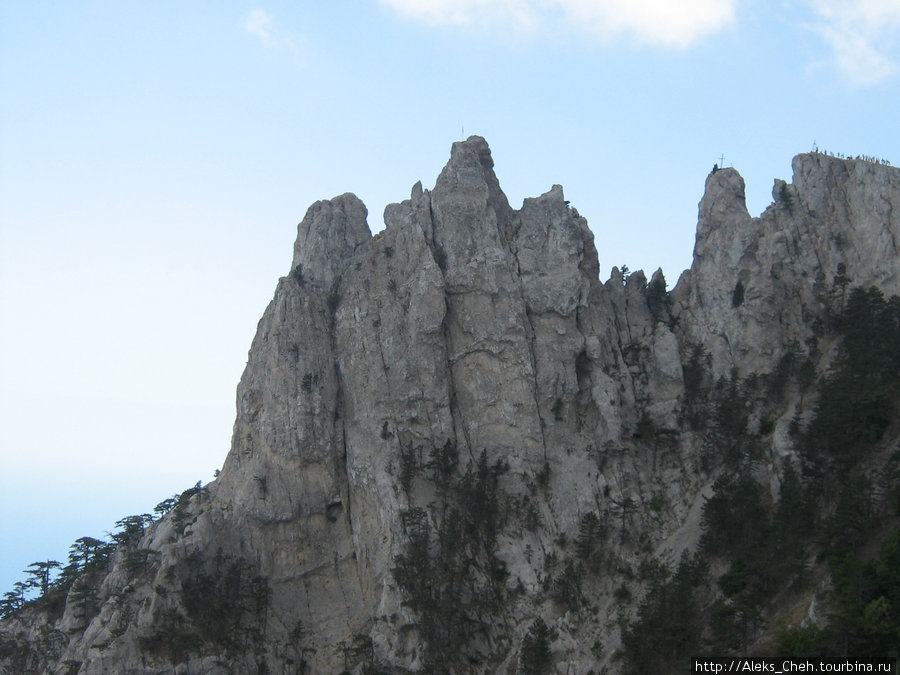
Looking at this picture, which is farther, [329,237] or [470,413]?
[329,237]

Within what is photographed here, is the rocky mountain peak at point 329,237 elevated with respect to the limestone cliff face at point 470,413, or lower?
elevated

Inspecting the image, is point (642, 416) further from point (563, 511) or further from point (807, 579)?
point (807, 579)

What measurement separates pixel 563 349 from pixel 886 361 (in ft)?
81.2

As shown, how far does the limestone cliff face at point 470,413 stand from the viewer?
241 ft

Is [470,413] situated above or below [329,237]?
below

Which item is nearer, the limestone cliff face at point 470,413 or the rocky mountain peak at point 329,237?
the limestone cliff face at point 470,413

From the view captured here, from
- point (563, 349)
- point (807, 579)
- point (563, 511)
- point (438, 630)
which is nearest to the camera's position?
point (807, 579)

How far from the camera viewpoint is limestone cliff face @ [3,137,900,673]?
7331 cm

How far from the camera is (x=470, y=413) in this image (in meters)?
80.5

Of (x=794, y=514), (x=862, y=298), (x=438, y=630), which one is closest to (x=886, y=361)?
(x=862, y=298)

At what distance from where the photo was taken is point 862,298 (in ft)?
250

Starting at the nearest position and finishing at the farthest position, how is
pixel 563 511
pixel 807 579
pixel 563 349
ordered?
pixel 807 579 < pixel 563 511 < pixel 563 349

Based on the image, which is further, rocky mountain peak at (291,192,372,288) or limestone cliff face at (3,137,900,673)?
rocky mountain peak at (291,192,372,288)

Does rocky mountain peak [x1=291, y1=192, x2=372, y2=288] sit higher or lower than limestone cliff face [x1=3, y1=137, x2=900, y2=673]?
higher
